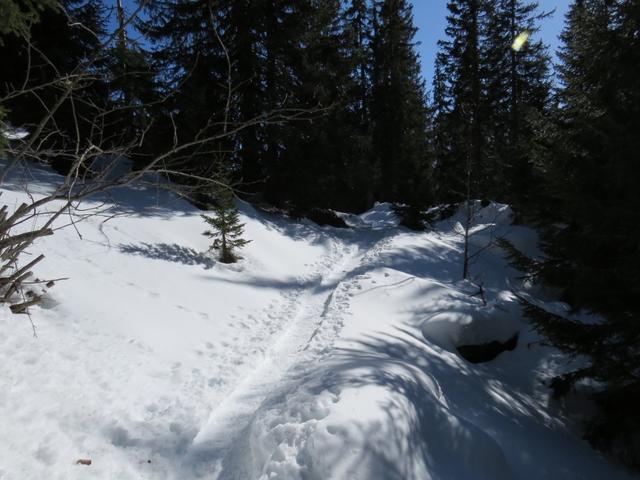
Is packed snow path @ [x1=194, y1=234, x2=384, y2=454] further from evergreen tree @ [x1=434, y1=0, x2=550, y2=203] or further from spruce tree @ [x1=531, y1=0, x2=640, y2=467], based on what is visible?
evergreen tree @ [x1=434, y1=0, x2=550, y2=203]

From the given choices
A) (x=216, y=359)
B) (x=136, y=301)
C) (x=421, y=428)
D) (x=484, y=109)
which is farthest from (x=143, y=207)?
(x=484, y=109)

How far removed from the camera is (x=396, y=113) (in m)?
25.5

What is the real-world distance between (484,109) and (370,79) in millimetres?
8866

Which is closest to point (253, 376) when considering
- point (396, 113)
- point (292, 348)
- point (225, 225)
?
point (292, 348)

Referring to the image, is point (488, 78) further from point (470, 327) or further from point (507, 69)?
point (470, 327)

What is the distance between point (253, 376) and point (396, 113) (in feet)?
79.2

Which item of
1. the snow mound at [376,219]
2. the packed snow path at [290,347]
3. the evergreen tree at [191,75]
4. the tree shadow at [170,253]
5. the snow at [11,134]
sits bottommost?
the packed snow path at [290,347]

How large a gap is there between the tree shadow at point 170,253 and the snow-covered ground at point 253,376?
50 millimetres

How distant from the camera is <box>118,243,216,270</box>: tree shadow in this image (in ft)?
27.4

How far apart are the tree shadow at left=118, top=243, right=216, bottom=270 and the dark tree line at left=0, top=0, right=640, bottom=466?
8.28ft

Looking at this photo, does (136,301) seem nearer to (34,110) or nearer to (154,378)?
(154,378)

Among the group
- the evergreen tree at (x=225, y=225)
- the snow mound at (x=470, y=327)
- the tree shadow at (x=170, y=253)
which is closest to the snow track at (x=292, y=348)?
the snow mound at (x=470, y=327)

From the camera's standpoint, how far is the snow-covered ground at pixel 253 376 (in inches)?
125

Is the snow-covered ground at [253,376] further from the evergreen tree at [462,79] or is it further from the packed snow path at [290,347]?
the evergreen tree at [462,79]
